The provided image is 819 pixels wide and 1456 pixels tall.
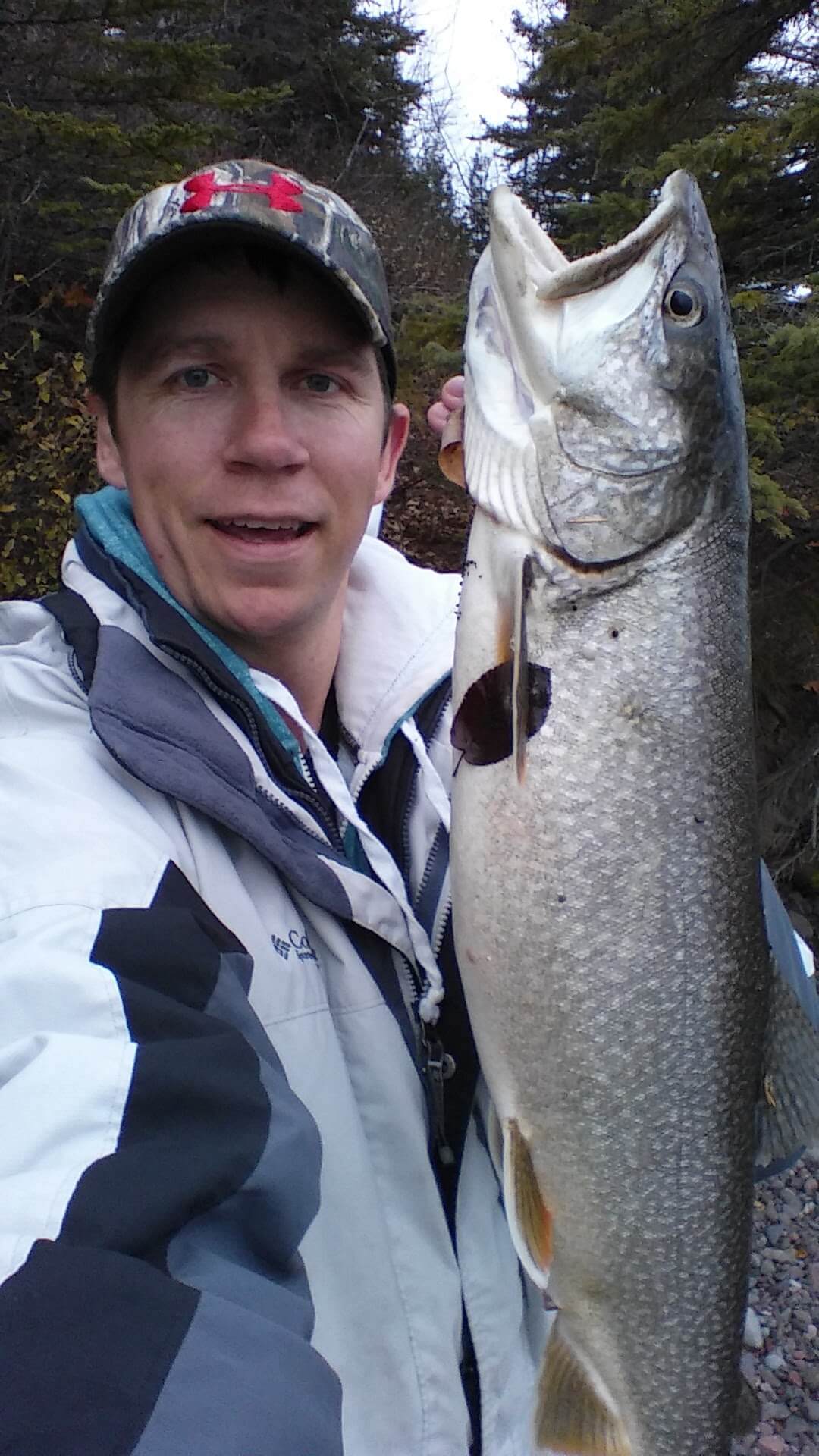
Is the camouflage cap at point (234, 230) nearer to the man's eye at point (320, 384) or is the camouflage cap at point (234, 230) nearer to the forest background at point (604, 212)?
the man's eye at point (320, 384)

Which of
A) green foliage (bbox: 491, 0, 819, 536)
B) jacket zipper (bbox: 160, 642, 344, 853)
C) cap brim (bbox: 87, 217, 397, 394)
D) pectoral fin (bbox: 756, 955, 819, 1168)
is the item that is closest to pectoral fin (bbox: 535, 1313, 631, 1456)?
pectoral fin (bbox: 756, 955, 819, 1168)

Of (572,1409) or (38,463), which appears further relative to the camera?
→ (38,463)

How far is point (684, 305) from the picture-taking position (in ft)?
5.30

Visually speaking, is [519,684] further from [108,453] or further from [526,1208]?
[108,453]

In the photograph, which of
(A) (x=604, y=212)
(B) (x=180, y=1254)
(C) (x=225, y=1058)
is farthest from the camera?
(A) (x=604, y=212)

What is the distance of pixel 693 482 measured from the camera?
63.9 inches

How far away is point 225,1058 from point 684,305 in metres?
1.39

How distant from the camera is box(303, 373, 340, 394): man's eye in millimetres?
1784

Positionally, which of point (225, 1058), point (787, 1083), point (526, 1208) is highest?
point (225, 1058)

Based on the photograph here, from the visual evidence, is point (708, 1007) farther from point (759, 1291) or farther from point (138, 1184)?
point (759, 1291)

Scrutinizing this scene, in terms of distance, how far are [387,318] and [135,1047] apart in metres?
1.53

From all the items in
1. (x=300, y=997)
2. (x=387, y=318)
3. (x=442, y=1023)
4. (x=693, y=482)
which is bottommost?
(x=442, y=1023)

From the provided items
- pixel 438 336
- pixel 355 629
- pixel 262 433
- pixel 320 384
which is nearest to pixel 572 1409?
pixel 355 629

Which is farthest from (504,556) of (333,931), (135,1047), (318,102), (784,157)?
(318,102)
